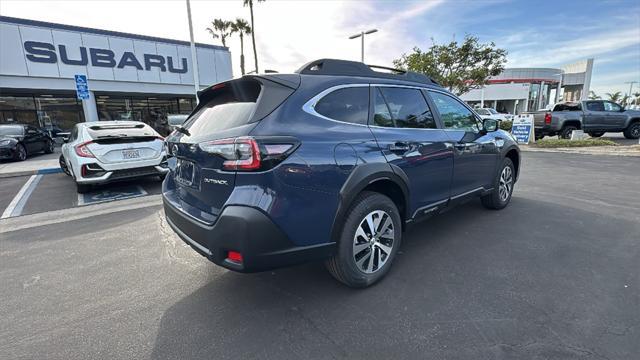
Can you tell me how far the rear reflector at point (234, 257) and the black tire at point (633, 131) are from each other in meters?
19.3

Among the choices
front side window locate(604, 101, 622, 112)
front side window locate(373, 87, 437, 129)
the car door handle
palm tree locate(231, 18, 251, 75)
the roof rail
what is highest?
palm tree locate(231, 18, 251, 75)

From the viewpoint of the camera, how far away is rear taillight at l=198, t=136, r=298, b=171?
205 cm

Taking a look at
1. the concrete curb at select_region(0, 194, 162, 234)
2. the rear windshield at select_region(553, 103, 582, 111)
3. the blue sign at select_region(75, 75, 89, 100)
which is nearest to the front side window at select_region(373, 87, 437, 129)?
the concrete curb at select_region(0, 194, 162, 234)

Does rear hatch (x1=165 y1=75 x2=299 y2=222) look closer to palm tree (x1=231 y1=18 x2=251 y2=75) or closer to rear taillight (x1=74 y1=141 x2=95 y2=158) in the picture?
rear taillight (x1=74 y1=141 x2=95 y2=158)

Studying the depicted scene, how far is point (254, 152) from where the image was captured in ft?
6.71

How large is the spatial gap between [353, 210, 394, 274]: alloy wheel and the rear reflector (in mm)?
945

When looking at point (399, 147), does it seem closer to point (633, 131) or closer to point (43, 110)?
point (633, 131)

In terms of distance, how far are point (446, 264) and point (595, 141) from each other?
12943mm

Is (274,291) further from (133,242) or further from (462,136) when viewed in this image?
(462,136)

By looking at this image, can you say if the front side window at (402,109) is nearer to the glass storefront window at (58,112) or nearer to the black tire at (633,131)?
the black tire at (633,131)

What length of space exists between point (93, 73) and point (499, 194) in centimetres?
2092

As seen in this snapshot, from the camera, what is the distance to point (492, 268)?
305 centimetres

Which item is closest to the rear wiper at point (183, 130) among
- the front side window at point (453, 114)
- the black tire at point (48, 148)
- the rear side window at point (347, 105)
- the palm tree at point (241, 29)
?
the rear side window at point (347, 105)

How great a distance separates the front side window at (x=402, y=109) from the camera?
2.90m
